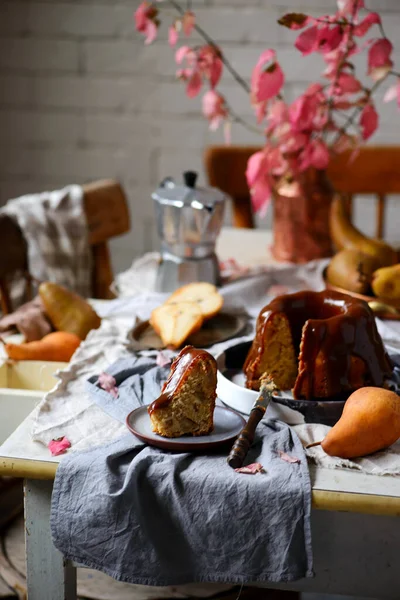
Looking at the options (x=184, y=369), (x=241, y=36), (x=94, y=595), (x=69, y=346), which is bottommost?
(x=94, y=595)

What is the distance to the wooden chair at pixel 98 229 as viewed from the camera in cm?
177

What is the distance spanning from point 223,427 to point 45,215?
1.07 metres

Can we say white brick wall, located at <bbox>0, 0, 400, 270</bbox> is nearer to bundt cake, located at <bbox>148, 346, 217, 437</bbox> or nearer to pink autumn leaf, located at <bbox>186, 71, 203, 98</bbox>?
pink autumn leaf, located at <bbox>186, 71, 203, 98</bbox>

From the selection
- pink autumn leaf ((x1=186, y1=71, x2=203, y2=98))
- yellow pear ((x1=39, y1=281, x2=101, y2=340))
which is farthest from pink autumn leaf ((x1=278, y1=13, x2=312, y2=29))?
yellow pear ((x1=39, y1=281, x2=101, y2=340))

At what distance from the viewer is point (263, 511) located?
0.84m

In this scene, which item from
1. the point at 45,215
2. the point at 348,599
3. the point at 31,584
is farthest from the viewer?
the point at 45,215

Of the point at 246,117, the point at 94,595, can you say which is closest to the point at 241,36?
the point at 246,117

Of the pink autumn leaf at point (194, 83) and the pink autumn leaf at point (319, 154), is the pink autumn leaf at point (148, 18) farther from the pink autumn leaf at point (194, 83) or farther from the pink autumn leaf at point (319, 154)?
the pink autumn leaf at point (319, 154)

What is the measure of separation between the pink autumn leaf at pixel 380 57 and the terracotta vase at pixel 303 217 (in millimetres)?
360

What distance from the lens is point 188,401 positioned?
3.02 feet

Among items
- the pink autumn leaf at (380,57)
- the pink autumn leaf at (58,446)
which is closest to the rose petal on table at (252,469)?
the pink autumn leaf at (58,446)

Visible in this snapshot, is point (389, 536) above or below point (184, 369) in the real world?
below

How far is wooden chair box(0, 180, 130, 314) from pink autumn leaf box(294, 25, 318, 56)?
2.63 feet

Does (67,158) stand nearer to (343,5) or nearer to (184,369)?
(343,5)
